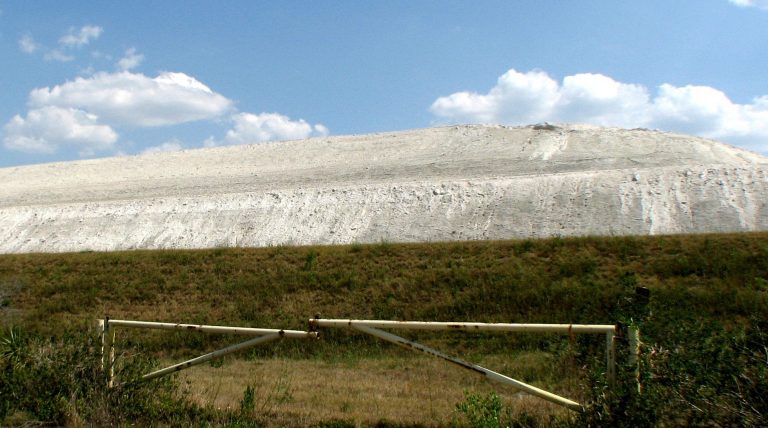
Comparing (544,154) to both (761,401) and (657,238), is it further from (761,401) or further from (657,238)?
(761,401)

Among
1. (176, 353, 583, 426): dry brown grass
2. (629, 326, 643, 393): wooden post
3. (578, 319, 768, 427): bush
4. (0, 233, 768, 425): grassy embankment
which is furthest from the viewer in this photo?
(176, 353, 583, 426): dry brown grass

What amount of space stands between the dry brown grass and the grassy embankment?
34mm

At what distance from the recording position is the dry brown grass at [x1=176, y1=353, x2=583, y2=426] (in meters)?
7.00

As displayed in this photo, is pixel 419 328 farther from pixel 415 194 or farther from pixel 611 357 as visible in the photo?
pixel 415 194

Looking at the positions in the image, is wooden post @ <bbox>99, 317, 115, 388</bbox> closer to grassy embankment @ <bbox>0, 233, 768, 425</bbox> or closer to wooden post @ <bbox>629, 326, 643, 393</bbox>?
grassy embankment @ <bbox>0, 233, 768, 425</bbox>

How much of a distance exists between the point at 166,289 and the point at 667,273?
12.3m

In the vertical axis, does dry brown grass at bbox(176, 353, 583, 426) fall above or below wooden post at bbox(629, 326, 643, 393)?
below

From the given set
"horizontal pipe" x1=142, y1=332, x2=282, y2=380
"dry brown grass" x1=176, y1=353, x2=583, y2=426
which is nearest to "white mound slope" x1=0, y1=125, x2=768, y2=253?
"dry brown grass" x1=176, y1=353, x2=583, y2=426

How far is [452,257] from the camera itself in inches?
653

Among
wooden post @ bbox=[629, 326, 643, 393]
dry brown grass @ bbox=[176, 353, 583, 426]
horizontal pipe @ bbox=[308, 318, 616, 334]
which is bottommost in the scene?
dry brown grass @ bbox=[176, 353, 583, 426]

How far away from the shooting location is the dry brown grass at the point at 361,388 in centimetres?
700

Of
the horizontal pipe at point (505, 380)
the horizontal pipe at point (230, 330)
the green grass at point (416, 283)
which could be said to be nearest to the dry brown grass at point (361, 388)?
the horizontal pipe at point (505, 380)

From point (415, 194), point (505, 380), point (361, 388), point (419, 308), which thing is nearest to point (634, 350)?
point (505, 380)

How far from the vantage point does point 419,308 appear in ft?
46.2
